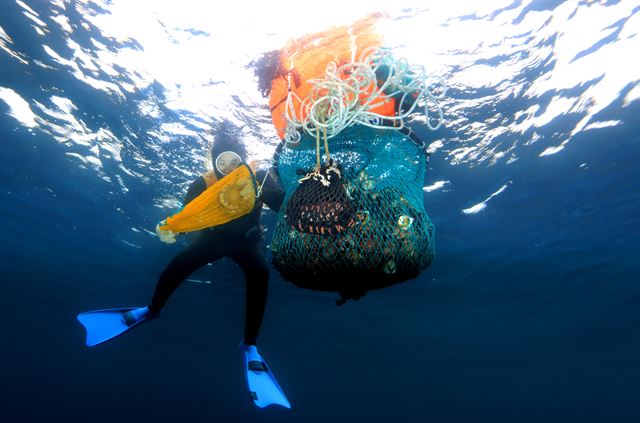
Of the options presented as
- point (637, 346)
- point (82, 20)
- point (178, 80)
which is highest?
point (82, 20)

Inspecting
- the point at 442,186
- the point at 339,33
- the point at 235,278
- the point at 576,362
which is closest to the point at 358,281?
the point at 339,33

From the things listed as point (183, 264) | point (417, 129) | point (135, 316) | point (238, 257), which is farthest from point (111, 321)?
point (417, 129)

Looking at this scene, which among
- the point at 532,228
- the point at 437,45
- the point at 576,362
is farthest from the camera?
the point at 576,362

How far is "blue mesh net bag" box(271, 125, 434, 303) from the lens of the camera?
3.37 metres

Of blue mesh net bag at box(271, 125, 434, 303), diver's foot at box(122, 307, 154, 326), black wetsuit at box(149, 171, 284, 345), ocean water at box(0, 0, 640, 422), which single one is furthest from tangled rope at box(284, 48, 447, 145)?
diver's foot at box(122, 307, 154, 326)

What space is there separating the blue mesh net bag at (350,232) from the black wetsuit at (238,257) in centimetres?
222

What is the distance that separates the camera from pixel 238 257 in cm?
640

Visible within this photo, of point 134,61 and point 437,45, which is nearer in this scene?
point 437,45

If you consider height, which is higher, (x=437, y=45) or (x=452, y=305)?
(x=437, y=45)

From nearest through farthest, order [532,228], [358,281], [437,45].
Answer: [358,281] < [437,45] < [532,228]

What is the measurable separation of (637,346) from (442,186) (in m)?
50.5

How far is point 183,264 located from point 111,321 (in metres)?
1.61

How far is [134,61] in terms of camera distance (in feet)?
27.6

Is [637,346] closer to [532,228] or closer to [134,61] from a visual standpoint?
[532,228]
